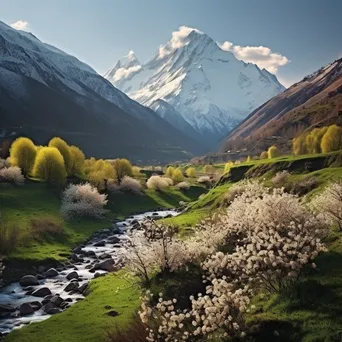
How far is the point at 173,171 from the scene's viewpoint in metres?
162

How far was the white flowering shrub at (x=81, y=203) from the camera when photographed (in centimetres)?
8350

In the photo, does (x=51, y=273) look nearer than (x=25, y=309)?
No

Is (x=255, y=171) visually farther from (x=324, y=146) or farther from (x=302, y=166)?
(x=324, y=146)

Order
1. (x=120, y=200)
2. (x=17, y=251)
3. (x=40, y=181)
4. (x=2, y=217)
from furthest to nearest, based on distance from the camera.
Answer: (x=120, y=200) < (x=40, y=181) < (x=2, y=217) < (x=17, y=251)

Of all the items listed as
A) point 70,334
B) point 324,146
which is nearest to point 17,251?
point 70,334

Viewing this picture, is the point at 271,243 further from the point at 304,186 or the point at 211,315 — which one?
the point at 304,186

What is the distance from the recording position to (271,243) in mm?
25281

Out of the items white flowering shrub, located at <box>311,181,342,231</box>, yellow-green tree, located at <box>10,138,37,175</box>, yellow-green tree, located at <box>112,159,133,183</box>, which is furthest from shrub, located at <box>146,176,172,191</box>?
white flowering shrub, located at <box>311,181,342,231</box>

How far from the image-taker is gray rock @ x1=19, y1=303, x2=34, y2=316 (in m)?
36.2

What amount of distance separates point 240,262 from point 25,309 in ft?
67.9

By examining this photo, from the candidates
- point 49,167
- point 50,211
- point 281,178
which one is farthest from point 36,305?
point 49,167

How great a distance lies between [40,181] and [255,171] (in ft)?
176

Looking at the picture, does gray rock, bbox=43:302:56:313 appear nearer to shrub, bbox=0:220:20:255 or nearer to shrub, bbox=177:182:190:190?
shrub, bbox=0:220:20:255

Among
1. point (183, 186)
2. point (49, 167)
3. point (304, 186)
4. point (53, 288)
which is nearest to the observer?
point (53, 288)
